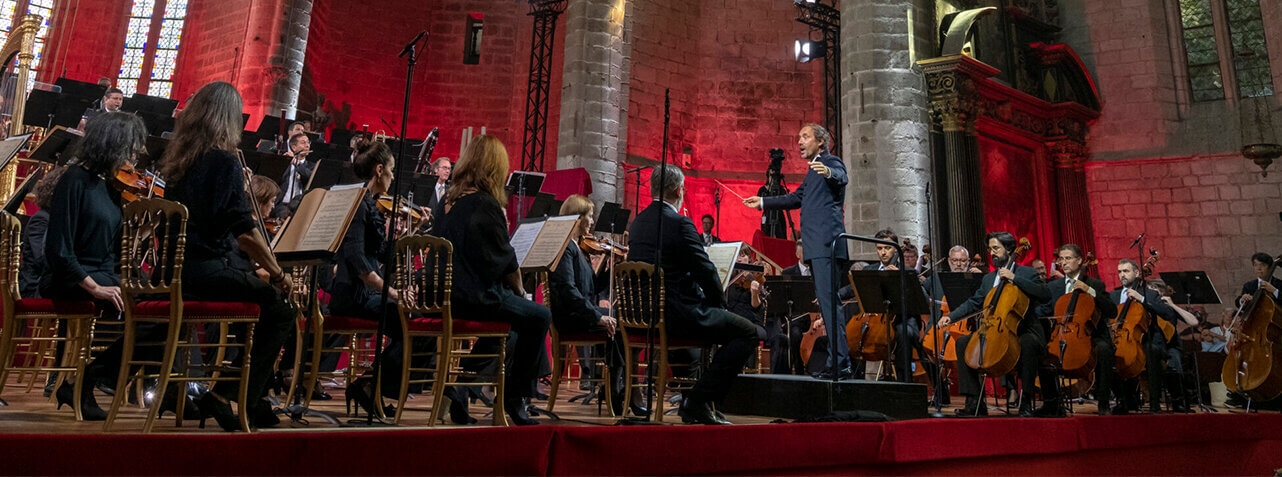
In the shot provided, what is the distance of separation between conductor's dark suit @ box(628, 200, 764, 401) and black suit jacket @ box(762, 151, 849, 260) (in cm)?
139

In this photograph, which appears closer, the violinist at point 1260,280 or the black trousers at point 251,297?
the black trousers at point 251,297

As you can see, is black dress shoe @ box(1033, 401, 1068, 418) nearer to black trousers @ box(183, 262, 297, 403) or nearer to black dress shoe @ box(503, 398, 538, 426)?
black dress shoe @ box(503, 398, 538, 426)

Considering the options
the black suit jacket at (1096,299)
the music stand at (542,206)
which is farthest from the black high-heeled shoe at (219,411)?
the black suit jacket at (1096,299)

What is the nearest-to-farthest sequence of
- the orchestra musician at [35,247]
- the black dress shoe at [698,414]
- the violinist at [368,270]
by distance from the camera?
the violinist at [368,270] → the black dress shoe at [698,414] → the orchestra musician at [35,247]

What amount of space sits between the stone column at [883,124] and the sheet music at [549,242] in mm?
7311

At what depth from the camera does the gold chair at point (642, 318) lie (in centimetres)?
431

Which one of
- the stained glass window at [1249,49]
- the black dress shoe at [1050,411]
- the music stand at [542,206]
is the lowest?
the black dress shoe at [1050,411]

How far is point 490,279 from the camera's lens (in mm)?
3744

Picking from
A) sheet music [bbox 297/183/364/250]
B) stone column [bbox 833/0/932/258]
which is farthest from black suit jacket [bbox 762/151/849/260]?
stone column [bbox 833/0/932/258]

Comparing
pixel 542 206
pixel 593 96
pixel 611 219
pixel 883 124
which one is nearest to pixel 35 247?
pixel 542 206

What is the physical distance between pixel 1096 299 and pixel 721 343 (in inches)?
122

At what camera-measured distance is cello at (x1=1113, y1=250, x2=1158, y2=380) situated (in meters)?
6.20

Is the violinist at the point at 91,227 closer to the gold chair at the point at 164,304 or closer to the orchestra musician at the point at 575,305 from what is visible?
the gold chair at the point at 164,304

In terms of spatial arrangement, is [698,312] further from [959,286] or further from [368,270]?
[959,286]
